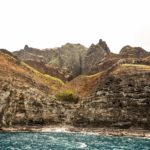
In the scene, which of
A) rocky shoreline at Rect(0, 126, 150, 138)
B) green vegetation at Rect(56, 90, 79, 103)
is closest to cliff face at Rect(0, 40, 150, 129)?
green vegetation at Rect(56, 90, 79, 103)

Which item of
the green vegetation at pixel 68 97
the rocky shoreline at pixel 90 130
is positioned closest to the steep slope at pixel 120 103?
the rocky shoreline at pixel 90 130

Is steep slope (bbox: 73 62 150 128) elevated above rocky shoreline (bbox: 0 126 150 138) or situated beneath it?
elevated above

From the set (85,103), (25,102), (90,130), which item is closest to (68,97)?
(85,103)

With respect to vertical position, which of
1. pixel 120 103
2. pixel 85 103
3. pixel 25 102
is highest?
pixel 85 103

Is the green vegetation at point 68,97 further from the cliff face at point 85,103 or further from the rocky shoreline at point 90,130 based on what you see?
the rocky shoreline at point 90,130

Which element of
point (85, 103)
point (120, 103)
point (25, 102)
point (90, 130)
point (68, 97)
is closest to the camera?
point (25, 102)

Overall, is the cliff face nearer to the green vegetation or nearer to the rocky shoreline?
the green vegetation

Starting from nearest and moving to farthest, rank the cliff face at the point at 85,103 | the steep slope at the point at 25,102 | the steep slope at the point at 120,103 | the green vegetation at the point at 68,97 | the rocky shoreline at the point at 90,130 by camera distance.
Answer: the rocky shoreline at the point at 90,130, the steep slope at the point at 25,102, the cliff face at the point at 85,103, the steep slope at the point at 120,103, the green vegetation at the point at 68,97

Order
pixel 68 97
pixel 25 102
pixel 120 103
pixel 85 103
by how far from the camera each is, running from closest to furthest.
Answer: pixel 25 102
pixel 120 103
pixel 85 103
pixel 68 97

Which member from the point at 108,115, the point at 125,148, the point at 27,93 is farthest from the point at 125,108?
the point at 125,148

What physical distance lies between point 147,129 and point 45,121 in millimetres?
39286

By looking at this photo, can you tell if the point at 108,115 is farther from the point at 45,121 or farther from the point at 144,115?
the point at 45,121

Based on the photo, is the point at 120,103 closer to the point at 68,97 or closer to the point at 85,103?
the point at 85,103

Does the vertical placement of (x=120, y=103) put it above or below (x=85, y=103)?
below
